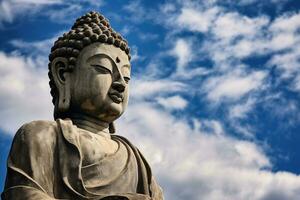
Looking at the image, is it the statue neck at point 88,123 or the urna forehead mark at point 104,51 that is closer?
the statue neck at point 88,123

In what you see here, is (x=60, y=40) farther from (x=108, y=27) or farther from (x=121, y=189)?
(x=121, y=189)

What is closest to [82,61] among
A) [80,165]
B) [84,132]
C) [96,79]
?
[96,79]

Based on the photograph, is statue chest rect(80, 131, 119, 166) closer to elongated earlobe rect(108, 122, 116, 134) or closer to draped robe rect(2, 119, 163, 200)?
draped robe rect(2, 119, 163, 200)

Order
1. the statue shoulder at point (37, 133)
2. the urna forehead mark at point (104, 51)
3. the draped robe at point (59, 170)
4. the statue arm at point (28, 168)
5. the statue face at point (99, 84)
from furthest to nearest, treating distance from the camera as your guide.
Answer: the urna forehead mark at point (104, 51) < the statue face at point (99, 84) < the statue shoulder at point (37, 133) < the draped robe at point (59, 170) < the statue arm at point (28, 168)

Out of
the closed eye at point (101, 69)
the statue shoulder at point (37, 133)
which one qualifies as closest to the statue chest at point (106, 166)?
the statue shoulder at point (37, 133)

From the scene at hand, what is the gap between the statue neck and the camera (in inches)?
404

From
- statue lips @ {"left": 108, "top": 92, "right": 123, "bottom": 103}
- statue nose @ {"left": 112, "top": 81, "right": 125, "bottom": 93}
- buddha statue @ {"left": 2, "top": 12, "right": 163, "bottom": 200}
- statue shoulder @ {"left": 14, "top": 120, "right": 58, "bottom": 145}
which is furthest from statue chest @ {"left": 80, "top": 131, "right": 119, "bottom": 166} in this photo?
statue nose @ {"left": 112, "top": 81, "right": 125, "bottom": 93}

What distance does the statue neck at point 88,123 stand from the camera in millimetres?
10258

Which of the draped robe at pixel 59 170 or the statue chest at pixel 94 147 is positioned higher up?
the statue chest at pixel 94 147

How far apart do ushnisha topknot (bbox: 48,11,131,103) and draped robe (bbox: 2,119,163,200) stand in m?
1.08

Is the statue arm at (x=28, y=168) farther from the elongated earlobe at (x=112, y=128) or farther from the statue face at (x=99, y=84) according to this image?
the elongated earlobe at (x=112, y=128)

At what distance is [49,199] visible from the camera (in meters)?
8.88

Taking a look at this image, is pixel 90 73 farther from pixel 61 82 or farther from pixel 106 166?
pixel 106 166

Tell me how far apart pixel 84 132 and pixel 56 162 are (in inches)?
28.8
